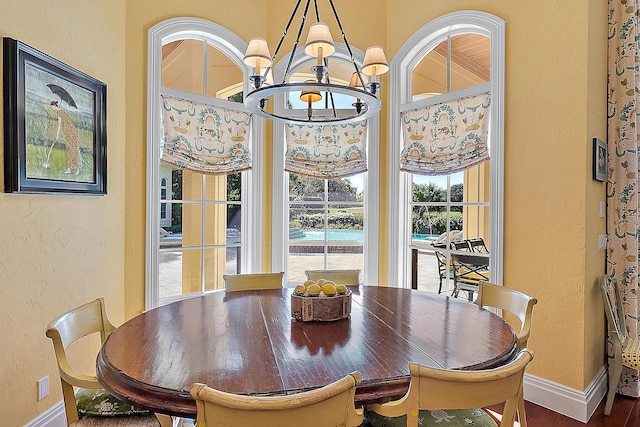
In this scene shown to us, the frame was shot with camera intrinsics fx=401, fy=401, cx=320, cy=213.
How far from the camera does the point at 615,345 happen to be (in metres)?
2.54

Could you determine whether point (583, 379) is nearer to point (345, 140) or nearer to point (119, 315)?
point (345, 140)

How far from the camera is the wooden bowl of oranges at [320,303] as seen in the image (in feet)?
5.91

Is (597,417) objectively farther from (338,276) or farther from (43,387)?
(43,387)

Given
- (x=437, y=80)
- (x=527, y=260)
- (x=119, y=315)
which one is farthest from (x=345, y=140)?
(x=119, y=315)

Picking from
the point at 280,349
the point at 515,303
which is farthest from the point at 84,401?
the point at 515,303

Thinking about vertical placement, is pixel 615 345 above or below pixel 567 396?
above

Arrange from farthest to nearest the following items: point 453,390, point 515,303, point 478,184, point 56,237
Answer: point 478,184, point 56,237, point 515,303, point 453,390

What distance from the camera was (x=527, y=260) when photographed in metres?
2.71

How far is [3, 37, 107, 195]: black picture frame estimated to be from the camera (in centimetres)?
191

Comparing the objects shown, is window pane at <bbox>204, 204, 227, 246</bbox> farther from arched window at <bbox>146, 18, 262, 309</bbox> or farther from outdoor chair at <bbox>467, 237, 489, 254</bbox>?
outdoor chair at <bbox>467, 237, 489, 254</bbox>

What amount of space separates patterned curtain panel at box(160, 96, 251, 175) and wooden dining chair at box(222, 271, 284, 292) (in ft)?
3.51

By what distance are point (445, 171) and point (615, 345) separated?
63.2 inches

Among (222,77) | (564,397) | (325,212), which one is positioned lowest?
(564,397)

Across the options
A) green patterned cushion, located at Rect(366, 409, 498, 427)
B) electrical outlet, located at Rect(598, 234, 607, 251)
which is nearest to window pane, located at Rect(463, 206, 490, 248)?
electrical outlet, located at Rect(598, 234, 607, 251)
